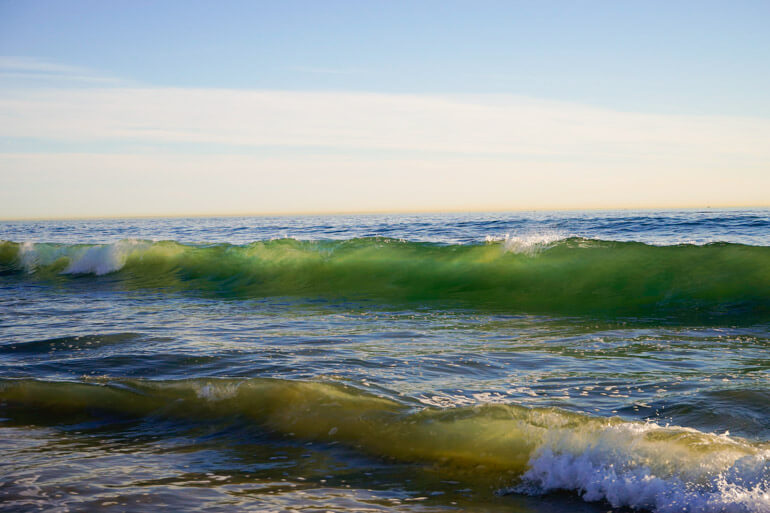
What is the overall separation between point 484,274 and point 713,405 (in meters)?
9.67

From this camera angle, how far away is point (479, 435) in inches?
165

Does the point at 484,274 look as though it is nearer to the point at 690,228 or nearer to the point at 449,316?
the point at 449,316

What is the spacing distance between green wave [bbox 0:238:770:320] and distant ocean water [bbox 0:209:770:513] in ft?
0.31

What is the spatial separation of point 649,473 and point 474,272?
36.7 ft

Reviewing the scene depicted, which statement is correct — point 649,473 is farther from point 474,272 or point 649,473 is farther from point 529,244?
point 529,244

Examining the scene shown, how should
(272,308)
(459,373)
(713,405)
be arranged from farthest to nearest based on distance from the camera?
(272,308), (459,373), (713,405)

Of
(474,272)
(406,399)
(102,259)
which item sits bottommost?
(406,399)

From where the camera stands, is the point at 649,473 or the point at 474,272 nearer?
the point at 649,473

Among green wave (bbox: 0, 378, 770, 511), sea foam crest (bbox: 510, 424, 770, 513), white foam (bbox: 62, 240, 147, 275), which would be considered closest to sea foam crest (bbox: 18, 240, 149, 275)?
white foam (bbox: 62, 240, 147, 275)

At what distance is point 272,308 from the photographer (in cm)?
1173

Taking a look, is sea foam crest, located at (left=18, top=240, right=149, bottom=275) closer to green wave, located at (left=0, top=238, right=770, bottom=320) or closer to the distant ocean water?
green wave, located at (left=0, top=238, right=770, bottom=320)

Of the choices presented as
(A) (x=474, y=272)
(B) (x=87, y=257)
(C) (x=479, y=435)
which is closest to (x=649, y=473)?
(C) (x=479, y=435)

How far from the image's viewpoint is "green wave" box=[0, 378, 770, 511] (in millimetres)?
3381

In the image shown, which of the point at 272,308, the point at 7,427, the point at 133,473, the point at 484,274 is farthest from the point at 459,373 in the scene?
the point at 484,274
